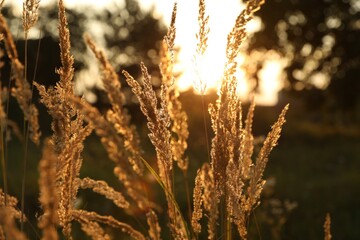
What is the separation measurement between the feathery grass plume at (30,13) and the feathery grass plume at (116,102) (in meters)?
0.61

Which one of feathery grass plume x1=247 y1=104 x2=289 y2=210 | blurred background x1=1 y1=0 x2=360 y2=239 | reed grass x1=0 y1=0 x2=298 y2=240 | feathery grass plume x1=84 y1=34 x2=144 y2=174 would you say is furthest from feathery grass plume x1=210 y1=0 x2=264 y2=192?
blurred background x1=1 y1=0 x2=360 y2=239

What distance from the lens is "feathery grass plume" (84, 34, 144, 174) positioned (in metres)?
1.44

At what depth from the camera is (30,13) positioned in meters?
2.07

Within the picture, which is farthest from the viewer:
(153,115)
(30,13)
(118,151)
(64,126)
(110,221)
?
(30,13)

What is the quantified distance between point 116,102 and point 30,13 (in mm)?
770

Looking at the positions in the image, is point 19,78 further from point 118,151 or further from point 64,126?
point 118,151

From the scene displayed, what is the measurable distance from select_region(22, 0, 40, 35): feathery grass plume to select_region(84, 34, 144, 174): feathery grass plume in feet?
1.99

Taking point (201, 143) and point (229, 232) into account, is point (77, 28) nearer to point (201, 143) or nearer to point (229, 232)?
point (201, 143)

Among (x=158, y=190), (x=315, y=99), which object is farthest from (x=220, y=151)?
(x=315, y=99)

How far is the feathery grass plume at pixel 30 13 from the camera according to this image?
2049mm

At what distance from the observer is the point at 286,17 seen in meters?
21.8

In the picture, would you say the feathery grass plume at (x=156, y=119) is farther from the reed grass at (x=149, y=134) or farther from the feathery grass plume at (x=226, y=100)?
the feathery grass plume at (x=226, y=100)

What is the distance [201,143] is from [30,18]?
425 inches

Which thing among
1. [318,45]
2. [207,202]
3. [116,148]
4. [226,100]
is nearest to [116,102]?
[116,148]
